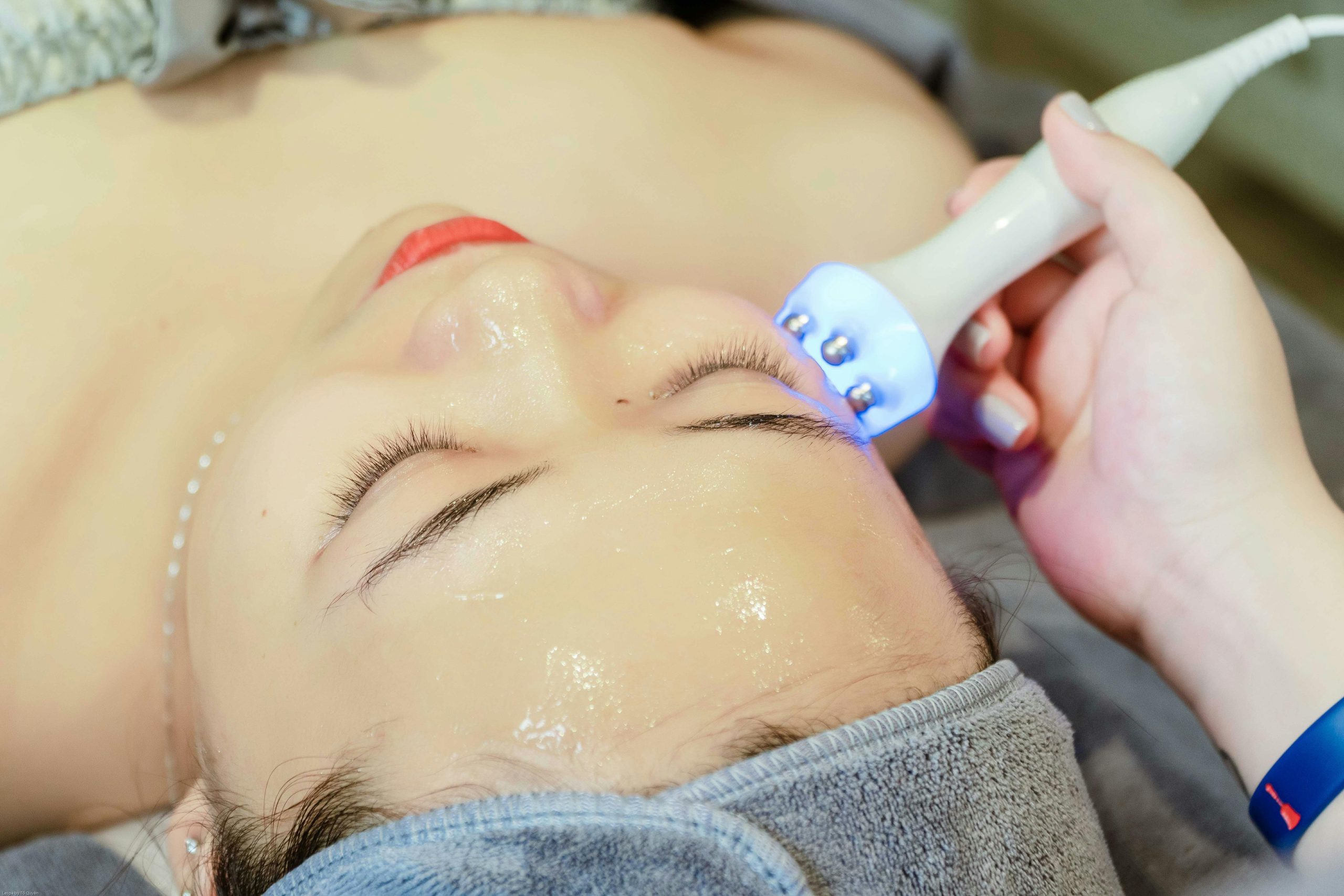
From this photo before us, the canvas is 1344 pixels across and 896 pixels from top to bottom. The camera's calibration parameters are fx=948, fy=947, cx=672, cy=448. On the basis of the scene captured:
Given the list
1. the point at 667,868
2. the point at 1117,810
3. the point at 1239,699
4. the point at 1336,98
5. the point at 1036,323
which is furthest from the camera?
the point at 1336,98

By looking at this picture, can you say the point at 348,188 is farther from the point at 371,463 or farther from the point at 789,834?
the point at 789,834

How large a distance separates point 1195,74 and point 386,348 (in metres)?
0.72

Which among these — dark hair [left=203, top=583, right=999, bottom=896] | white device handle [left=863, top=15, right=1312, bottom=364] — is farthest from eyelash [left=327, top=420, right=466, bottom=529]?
white device handle [left=863, top=15, right=1312, bottom=364]

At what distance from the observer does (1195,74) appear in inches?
32.5

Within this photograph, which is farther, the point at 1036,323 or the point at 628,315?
the point at 1036,323

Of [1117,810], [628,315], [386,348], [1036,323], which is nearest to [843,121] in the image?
[1036,323]

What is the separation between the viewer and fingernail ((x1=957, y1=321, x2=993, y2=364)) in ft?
2.85

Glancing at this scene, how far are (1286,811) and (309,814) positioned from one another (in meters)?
0.70

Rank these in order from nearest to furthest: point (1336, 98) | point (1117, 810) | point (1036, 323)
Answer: point (1117, 810) < point (1036, 323) < point (1336, 98)

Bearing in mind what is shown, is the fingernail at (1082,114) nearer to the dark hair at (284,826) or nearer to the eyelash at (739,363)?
the eyelash at (739,363)

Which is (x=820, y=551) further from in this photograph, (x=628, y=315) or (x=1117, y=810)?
(x=1117, y=810)

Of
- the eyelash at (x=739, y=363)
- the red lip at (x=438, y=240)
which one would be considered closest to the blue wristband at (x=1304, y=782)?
the eyelash at (x=739, y=363)

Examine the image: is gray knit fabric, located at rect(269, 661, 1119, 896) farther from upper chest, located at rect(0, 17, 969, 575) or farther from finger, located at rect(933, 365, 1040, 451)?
upper chest, located at rect(0, 17, 969, 575)

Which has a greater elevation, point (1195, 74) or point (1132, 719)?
point (1195, 74)
